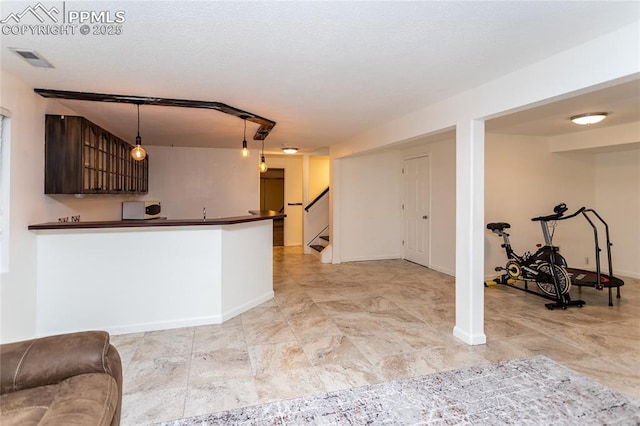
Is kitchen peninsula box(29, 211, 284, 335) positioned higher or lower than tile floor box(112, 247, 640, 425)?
higher

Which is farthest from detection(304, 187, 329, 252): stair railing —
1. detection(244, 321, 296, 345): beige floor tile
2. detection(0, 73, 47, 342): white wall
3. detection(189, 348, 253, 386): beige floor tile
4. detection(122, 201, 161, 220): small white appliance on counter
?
detection(0, 73, 47, 342): white wall

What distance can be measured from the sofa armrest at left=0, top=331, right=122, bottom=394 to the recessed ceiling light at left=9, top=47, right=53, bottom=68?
1930 mm

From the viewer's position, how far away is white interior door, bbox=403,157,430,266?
21.2 ft

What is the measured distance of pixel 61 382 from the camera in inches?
61.6

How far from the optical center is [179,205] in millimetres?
6719

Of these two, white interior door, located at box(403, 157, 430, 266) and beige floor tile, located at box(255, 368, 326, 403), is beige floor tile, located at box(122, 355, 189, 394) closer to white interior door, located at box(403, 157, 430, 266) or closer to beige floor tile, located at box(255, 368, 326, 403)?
beige floor tile, located at box(255, 368, 326, 403)

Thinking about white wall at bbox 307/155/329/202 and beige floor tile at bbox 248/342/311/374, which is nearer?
beige floor tile at bbox 248/342/311/374

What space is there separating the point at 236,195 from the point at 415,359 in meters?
5.09

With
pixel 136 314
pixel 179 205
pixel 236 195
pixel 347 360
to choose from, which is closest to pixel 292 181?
pixel 236 195

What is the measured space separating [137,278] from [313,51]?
2.75 m

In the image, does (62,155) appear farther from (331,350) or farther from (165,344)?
(331,350)

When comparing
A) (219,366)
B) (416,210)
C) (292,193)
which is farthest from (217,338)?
(292,193)

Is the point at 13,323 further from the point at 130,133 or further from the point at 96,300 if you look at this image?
the point at 130,133

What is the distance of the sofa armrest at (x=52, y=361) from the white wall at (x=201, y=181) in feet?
17.2
